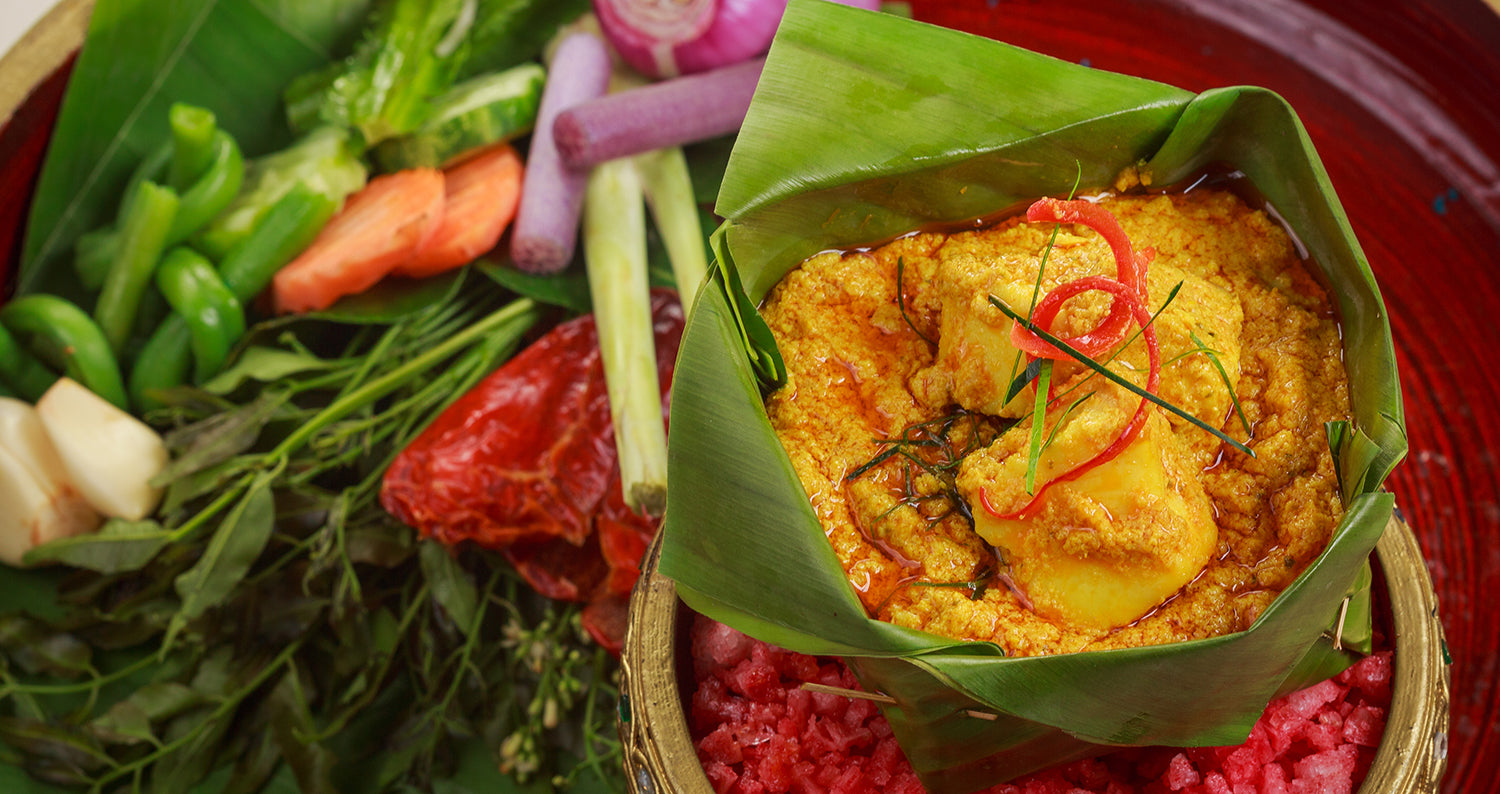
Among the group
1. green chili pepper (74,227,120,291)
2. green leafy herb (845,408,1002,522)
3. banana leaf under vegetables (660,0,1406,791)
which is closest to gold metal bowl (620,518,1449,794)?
banana leaf under vegetables (660,0,1406,791)

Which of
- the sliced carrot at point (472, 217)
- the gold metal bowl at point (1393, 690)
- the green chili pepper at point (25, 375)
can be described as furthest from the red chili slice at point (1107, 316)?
the green chili pepper at point (25, 375)

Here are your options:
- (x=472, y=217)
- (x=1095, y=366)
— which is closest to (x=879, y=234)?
(x=1095, y=366)

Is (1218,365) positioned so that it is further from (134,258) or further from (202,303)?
(134,258)

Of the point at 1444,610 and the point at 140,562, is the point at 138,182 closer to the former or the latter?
the point at 140,562

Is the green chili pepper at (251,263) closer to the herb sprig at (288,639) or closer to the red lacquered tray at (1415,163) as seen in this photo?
the herb sprig at (288,639)

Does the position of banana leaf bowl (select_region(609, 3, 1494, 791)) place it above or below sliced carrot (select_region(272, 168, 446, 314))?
above

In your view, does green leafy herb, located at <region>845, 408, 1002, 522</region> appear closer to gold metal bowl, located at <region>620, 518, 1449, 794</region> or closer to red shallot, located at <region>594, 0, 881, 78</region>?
gold metal bowl, located at <region>620, 518, 1449, 794</region>
